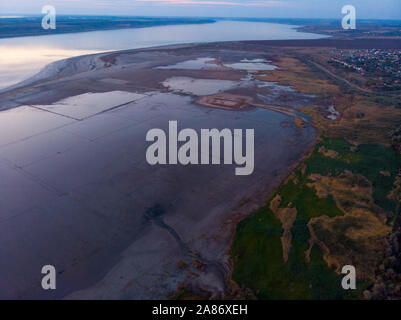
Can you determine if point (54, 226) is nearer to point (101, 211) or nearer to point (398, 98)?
point (101, 211)

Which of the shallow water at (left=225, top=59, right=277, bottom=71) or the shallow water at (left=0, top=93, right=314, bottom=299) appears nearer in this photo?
the shallow water at (left=0, top=93, right=314, bottom=299)

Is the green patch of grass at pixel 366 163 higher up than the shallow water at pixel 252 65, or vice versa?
the shallow water at pixel 252 65

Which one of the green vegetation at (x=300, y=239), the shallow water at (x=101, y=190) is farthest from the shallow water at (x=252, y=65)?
the green vegetation at (x=300, y=239)

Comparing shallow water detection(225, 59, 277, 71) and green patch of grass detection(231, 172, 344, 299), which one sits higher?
shallow water detection(225, 59, 277, 71)

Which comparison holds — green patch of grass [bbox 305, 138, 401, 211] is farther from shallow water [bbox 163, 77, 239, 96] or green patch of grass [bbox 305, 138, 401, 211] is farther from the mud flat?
shallow water [bbox 163, 77, 239, 96]

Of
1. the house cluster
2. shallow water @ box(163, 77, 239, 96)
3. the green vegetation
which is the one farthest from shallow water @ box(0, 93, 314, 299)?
the house cluster

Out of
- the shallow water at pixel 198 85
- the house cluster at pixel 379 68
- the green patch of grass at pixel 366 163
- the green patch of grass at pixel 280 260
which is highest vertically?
the house cluster at pixel 379 68

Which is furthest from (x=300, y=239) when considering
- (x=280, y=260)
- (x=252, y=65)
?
(x=252, y=65)

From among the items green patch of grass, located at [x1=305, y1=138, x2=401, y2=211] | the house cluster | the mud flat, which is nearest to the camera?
the mud flat

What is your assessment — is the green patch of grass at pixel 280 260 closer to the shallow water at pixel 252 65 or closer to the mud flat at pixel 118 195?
the mud flat at pixel 118 195

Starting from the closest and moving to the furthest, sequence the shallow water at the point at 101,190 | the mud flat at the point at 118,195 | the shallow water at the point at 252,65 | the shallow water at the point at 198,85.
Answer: the mud flat at the point at 118,195
the shallow water at the point at 101,190
the shallow water at the point at 198,85
the shallow water at the point at 252,65

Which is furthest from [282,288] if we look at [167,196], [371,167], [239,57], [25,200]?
[239,57]
